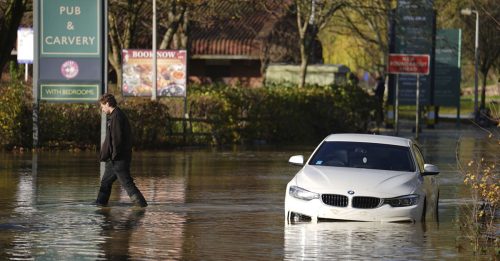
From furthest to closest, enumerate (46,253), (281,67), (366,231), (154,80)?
(281,67)
(154,80)
(366,231)
(46,253)

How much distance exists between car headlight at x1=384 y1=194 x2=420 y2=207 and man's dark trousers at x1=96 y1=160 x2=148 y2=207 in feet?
13.7

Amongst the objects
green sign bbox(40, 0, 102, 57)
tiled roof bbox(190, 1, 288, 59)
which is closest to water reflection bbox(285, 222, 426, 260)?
green sign bbox(40, 0, 102, 57)

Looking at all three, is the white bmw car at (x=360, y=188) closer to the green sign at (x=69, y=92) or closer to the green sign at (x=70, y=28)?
the green sign at (x=70, y=28)

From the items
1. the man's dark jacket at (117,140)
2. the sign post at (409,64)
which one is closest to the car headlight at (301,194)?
the man's dark jacket at (117,140)

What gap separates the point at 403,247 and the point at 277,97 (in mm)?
25769

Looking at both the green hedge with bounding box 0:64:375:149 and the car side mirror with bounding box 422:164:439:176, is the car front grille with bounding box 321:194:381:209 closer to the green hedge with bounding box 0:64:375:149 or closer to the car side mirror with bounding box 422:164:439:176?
the car side mirror with bounding box 422:164:439:176

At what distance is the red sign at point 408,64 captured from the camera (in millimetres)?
44719

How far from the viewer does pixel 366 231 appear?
1591 centimetres

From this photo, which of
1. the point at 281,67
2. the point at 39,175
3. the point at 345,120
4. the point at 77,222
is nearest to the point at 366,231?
the point at 77,222

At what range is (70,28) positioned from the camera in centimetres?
Result: 2641

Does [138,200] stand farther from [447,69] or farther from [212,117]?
[447,69]

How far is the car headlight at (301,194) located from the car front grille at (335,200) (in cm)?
12

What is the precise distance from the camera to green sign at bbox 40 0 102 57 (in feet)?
85.0

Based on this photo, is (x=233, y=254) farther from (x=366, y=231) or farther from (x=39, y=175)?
(x=39, y=175)
